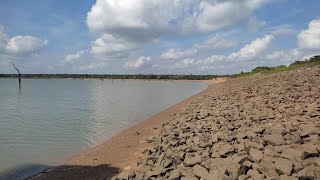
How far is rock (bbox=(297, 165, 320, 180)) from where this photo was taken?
650 centimetres

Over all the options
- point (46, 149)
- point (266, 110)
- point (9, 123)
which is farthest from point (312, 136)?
point (9, 123)

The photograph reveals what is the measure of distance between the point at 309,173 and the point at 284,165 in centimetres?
54

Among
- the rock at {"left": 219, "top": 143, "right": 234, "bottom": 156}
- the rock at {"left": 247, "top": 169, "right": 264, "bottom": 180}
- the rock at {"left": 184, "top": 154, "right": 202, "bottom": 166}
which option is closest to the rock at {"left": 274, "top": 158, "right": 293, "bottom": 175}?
the rock at {"left": 247, "top": 169, "right": 264, "bottom": 180}

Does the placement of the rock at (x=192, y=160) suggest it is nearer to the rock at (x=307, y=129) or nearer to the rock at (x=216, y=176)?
the rock at (x=216, y=176)

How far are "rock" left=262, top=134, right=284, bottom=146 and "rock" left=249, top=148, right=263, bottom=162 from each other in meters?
0.76

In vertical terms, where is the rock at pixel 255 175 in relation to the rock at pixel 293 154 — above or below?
below

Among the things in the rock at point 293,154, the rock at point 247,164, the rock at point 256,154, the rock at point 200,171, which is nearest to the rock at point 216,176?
the rock at point 200,171

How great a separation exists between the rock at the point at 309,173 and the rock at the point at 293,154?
0.64m

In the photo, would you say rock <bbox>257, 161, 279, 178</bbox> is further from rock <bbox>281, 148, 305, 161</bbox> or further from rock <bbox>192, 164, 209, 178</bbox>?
rock <bbox>192, 164, 209, 178</bbox>

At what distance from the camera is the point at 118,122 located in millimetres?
24500

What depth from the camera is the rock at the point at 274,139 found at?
28.4 feet

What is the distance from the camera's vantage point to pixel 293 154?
7.57m

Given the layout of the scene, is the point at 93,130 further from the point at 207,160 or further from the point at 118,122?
the point at 207,160

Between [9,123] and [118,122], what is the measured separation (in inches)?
291
